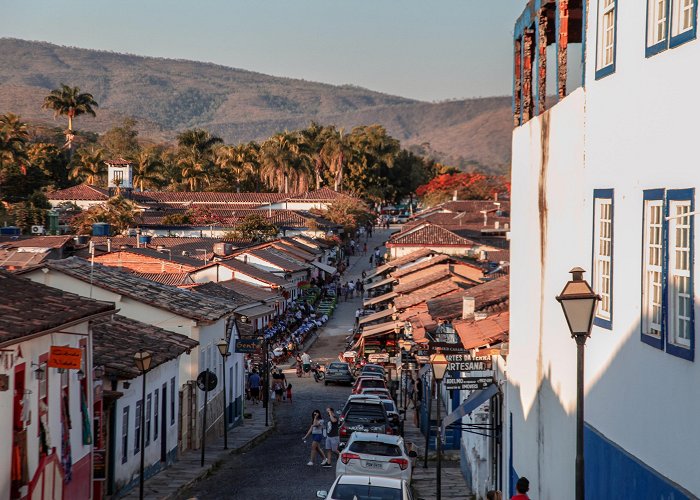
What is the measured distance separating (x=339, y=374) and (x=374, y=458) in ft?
96.1

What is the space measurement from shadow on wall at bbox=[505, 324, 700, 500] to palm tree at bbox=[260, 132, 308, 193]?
431ft

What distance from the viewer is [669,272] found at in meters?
10.2

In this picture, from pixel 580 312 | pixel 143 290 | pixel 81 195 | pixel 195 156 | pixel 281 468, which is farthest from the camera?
pixel 195 156

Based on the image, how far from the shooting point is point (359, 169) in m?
159

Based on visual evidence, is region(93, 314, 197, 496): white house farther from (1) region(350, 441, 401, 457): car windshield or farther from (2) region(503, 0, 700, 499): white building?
(2) region(503, 0, 700, 499): white building

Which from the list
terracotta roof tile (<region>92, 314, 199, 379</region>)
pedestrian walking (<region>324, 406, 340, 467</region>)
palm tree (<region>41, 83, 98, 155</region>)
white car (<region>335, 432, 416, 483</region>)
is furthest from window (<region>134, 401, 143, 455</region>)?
palm tree (<region>41, 83, 98, 155</region>)

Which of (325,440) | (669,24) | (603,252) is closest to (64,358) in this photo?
(603,252)

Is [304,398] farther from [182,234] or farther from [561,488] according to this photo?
[182,234]

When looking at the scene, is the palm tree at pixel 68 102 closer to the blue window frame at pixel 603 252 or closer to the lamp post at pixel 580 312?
the blue window frame at pixel 603 252

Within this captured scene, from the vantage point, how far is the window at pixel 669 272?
9.68m

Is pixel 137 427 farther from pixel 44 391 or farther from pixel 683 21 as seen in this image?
pixel 683 21

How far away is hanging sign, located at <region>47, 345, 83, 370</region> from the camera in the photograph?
54.4 ft

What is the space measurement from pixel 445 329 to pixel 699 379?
22233 millimetres

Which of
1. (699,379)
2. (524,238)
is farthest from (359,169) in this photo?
(699,379)
